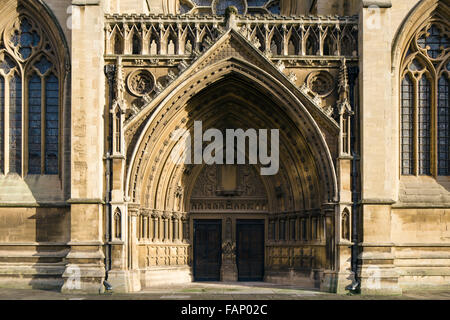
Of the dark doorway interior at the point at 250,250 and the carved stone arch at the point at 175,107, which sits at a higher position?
the carved stone arch at the point at 175,107

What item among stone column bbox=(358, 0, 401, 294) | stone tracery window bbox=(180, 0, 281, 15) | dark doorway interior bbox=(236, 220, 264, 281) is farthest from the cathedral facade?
stone tracery window bbox=(180, 0, 281, 15)

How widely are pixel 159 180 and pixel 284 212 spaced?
4.71 meters

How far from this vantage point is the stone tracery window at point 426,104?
2141cm

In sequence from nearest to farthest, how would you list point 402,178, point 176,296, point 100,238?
point 176,296 → point 100,238 → point 402,178

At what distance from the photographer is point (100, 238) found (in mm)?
19812

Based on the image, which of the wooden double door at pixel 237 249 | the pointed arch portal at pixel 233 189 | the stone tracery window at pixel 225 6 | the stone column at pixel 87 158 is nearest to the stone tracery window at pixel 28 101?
the stone column at pixel 87 158

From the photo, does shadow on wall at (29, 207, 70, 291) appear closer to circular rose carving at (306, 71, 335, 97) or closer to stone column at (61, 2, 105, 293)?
stone column at (61, 2, 105, 293)

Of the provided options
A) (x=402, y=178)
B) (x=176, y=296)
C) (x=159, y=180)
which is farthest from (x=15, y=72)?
(x=402, y=178)

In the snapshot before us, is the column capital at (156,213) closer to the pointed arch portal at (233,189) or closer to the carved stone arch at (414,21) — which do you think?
the pointed arch portal at (233,189)

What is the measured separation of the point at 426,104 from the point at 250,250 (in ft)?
27.2

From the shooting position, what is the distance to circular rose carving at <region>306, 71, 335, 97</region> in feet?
67.9

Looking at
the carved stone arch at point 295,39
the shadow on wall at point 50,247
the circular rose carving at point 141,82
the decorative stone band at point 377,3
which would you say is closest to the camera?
the decorative stone band at point 377,3

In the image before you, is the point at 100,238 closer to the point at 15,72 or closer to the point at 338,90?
the point at 15,72

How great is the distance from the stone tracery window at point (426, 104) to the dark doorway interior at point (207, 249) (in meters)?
7.24
